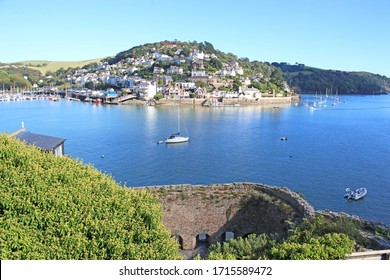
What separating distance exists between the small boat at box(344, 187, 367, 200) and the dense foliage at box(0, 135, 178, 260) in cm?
2064

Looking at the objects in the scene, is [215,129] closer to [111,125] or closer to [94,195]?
[111,125]

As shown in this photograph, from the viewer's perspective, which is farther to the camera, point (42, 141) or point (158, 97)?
point (158, 97)

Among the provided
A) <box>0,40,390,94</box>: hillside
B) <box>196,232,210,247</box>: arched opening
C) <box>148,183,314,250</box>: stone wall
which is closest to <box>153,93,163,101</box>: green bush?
<box>0,40,390,94</box>: hillside

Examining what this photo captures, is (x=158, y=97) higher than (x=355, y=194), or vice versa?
(x=158, y=97)

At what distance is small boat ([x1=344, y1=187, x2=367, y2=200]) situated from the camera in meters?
27.1

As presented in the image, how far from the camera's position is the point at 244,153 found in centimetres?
4188

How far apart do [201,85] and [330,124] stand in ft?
163

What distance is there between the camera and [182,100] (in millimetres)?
102000

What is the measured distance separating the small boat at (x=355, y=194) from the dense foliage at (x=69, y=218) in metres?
20.6

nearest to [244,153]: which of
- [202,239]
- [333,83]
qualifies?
[202,239]

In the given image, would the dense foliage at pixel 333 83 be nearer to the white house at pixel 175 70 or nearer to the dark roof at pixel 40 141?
the white house at pixel 175 70

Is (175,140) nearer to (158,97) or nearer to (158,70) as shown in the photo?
(158,97)

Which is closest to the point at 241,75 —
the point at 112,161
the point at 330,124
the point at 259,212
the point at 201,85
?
the point at 201,85

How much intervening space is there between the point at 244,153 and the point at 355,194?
1611 centimetres
